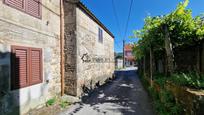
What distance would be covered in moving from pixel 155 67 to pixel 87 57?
526cm

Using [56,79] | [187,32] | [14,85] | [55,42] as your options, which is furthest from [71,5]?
[187,32]

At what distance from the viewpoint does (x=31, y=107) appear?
643cm

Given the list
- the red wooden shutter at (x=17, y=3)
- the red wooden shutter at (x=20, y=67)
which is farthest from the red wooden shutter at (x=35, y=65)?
the red wooden shutter at (x=17, y=3)

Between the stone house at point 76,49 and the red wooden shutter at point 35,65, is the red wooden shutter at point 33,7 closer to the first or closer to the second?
the red wooden shutter at point 35,65

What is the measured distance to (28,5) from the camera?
6461 mm

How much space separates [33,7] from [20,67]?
7.95ft

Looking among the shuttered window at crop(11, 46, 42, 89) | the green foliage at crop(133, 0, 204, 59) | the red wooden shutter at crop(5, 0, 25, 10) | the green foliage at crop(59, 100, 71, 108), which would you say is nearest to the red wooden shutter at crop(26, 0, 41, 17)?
the red wooden shutter at crop(5, 0, 25, 10)

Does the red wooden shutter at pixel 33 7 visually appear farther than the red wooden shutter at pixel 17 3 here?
Yes

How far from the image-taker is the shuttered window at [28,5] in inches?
223

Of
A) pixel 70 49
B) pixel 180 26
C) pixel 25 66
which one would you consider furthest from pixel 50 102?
pixel 180 26

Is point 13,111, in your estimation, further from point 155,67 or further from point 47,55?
point 155,67

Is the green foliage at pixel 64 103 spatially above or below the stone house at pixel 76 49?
below

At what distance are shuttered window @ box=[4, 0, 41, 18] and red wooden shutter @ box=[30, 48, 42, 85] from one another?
143 centimetres

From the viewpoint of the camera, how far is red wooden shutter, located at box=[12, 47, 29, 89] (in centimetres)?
563
